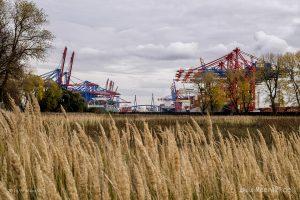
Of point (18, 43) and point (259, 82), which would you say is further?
point (259, 82)

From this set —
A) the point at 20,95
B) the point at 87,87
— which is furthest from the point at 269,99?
the point at 87,87

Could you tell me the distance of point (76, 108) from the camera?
60.1m

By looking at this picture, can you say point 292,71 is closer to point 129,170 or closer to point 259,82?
point 259,82

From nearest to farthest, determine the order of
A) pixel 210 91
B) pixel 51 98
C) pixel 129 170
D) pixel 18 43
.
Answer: pixel 129 170
pixel 18 43
pixel 51 98
pixel 210 91

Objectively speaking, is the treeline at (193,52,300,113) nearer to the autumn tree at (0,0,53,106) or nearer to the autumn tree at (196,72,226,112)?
the autumn tree at (196,72,226,112)

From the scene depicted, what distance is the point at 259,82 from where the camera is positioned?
227 feet

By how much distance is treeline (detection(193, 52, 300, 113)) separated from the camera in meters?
60.8

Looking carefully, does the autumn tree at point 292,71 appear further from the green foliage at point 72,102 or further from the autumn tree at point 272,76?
the green foliage at point 72,102

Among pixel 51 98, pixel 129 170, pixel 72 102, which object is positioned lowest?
pixel 129 170

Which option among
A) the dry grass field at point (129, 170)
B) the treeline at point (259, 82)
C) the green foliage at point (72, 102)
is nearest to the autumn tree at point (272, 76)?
the treeline at point (259, 82)

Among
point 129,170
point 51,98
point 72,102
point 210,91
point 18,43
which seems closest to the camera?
point 129,170

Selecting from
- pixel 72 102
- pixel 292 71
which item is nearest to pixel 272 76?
pixel 292 71

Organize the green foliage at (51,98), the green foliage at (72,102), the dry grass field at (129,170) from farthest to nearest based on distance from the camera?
the green foliage at (72,102)
the green foliage at (51,98)
the dry grass field at (129,170)

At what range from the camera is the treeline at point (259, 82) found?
60.8 meters
